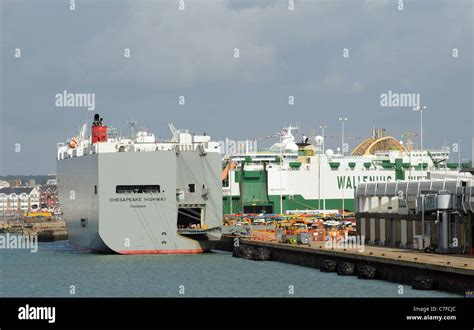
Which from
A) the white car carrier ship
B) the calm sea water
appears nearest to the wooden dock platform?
the calm sea water

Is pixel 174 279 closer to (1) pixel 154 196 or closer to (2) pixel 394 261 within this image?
(2) pixel 394 261

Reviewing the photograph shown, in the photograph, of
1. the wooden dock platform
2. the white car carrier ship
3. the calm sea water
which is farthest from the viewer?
the white car carrier ship

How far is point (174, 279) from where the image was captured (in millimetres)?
42688

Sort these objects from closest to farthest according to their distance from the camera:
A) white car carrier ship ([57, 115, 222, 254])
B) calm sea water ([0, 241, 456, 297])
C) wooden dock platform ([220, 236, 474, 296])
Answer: wooden dock platform ([220, 236, 474, 296])
calm sea water ([0, 241, 456, 297])
white car carrier ship ([57, 115, 222, 254])

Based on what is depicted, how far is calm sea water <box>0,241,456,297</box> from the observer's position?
125ft

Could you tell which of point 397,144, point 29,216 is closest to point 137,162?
point 397,144

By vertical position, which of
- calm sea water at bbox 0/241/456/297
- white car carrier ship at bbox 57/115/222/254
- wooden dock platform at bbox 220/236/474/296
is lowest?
calm sea water at bbox 0/241/456/297

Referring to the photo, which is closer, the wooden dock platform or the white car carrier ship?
the wooden dock platform

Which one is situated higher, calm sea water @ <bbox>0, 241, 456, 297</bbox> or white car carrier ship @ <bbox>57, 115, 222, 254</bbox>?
white car carrier ship @ <bbox>57, 115, 222, 254</bbox>

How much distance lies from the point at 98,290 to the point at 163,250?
14227 millimetres

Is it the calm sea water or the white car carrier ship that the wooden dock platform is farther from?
the white car carrier ship

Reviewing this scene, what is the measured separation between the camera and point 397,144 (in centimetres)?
12650

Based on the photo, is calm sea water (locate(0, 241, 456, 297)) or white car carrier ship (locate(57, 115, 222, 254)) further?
white car carrier ship (locate(57, 115, 222, 254))

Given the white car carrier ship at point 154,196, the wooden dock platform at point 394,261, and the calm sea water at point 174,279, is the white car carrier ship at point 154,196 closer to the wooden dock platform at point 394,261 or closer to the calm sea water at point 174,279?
the calm sea water at point 174,279
